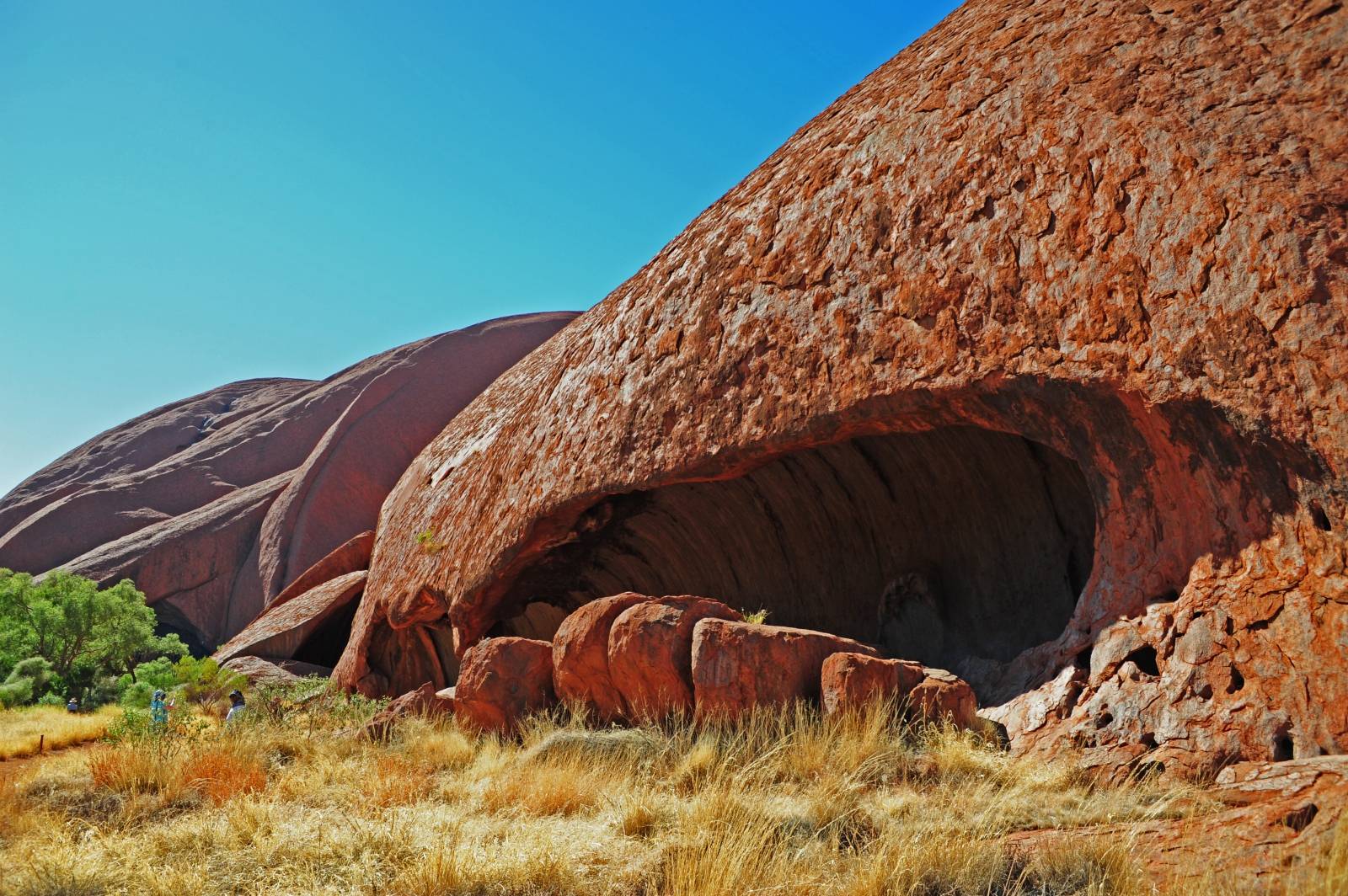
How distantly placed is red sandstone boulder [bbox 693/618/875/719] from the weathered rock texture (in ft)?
62.9

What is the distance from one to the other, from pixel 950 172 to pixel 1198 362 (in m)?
2.33

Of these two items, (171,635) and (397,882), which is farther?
(171,635)

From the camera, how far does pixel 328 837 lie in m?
4.47

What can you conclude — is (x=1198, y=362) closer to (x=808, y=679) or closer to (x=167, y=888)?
(x=808, y=679)

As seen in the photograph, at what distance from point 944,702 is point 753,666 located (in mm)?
1241

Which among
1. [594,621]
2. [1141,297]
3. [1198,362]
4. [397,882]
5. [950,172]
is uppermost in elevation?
[950,172]

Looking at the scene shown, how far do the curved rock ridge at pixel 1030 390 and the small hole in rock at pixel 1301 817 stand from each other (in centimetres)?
73

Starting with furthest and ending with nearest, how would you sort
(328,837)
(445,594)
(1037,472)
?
(445,594), (1037,472), (328,837)

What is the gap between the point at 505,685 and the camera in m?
7.52

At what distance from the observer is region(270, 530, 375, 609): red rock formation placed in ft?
61.7

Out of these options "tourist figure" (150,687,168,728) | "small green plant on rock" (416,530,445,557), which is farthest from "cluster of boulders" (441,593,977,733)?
"small green plant on rock" (416,530,445,557)

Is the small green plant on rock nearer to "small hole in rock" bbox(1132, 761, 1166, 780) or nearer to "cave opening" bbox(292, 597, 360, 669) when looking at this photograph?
"cave opening" bbox(292, 597, 360, 669)

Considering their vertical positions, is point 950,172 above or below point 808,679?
above

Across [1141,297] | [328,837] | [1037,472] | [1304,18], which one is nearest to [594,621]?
[328,837]
